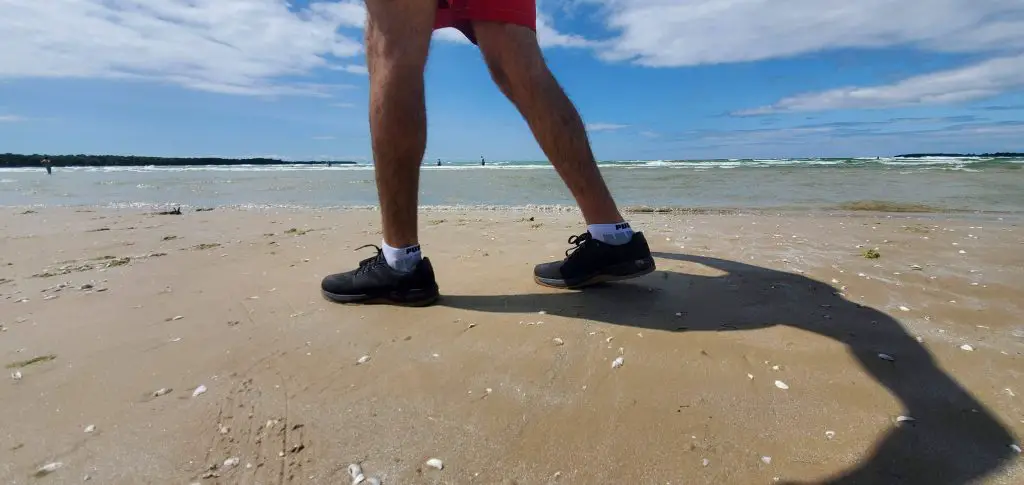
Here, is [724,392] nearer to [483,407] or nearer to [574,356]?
[574,356]

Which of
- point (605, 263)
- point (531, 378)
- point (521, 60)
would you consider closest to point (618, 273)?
point (605, 263)

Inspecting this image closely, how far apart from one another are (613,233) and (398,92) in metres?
1.00

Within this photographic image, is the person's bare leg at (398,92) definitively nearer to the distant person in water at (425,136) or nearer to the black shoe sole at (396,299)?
the distant person in water at (425,136)

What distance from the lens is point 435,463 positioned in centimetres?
109

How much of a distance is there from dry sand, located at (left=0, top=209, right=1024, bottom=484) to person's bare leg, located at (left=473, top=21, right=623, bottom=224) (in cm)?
40

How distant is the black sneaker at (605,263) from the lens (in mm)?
2133

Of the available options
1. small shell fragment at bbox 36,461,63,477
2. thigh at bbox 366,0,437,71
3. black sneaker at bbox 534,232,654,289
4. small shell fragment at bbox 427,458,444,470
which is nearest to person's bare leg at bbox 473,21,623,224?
black sneaker at bbox 534,232,654,289

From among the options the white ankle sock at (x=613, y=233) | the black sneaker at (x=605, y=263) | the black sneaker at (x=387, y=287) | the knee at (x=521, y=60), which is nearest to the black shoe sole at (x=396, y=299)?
the black sneaker at (x=387, y=287)

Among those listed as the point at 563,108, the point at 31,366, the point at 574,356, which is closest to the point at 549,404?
the point at 574,356

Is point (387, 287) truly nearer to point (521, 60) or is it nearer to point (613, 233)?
point (613, 233)

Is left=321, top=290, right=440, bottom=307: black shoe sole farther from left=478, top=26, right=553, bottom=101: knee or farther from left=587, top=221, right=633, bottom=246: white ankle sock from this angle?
left=478, top=26, right=553, bottom=101: knee

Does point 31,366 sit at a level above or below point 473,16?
below

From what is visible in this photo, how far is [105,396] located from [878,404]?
191 cm

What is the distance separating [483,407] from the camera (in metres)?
1.29
